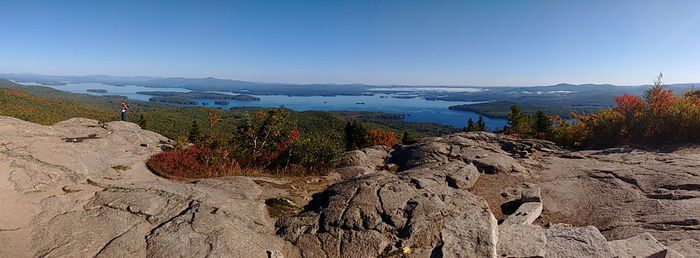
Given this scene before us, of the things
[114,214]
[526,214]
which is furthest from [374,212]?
[114,214]

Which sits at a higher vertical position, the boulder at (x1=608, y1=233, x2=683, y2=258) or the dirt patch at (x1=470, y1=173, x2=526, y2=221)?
the boulder at (x1=608, y1=233, x2=683, y2=258)

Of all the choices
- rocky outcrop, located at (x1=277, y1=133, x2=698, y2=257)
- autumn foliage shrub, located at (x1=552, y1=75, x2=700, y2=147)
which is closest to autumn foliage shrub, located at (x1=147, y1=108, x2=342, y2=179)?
rocky outcrop, located at (x1=277, y1=133, x2=698, y2=257)

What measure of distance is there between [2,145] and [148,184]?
6.06m

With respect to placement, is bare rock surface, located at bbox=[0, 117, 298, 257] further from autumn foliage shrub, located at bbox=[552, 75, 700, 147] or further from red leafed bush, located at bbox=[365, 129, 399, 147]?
red leafed bush, located at bbox=[365, 129, 399, 147]

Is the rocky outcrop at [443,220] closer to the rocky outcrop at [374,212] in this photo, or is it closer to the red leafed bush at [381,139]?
the rocky outcrop at [374,212]

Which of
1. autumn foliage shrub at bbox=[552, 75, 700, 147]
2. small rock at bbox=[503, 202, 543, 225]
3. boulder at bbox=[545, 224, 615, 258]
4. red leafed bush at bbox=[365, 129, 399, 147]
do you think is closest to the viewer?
boulder at bbox=[545, 224, 615, 258]

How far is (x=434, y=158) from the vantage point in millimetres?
14883

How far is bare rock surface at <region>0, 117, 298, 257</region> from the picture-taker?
6363 mm

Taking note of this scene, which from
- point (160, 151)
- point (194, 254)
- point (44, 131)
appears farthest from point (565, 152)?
point (44, 131)

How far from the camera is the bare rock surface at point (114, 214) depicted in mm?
6363

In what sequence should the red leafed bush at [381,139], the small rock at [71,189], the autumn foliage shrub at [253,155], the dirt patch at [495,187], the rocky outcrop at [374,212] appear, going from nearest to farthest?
the rocky outcrop at [374,212] < the small rock at [71,189] < the dirt patch at [495,187] < the autumn foliage shrub at [253,155] < the red leafed bush at [381,139]

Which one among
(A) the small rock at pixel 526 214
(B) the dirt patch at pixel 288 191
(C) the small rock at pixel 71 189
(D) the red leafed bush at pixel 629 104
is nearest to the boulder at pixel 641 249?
(A) the small rock at pixel 526 214

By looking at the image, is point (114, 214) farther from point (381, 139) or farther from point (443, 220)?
point (381, 139)

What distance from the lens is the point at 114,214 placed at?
25.0ft
